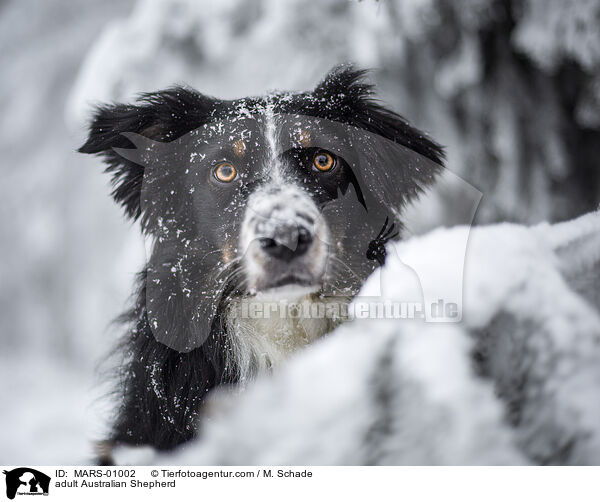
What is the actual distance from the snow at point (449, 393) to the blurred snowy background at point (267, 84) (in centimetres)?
122

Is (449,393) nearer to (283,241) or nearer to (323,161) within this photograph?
(283,241)

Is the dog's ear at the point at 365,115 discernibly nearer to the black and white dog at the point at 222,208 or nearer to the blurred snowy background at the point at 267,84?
the black and white dog at the point at 222,208

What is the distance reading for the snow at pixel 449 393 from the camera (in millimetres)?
1152

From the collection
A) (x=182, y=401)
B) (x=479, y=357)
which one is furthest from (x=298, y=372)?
(x=182, y=401)

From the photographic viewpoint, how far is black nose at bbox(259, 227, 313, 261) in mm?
1559

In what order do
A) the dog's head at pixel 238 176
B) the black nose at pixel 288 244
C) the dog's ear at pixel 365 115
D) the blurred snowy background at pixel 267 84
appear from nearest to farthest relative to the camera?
the black nose at pixel 288 244 → the dog's head at pixel 238 176 → the dog's ear at pixel 365 115 → the blurred snowy background at pixel 267 84

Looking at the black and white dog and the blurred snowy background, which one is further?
the blurred snowy background

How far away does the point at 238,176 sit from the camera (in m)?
1.83

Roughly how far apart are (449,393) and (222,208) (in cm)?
108

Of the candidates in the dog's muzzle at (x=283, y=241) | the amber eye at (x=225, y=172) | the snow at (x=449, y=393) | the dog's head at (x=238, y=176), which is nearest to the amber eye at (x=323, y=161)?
the dog's head at (x=238, y=176)
